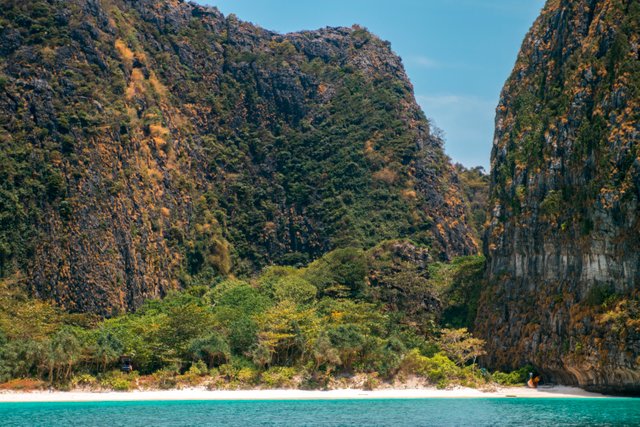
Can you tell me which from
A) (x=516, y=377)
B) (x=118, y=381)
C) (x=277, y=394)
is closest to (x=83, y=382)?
(x=118, y=381)

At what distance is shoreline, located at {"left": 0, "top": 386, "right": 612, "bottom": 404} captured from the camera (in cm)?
5654

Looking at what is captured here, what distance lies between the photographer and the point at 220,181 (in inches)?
4651

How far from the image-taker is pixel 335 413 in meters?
46.2

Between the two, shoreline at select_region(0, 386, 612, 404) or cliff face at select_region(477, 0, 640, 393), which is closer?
shoreline at select_region(0, 386, 612, 404)

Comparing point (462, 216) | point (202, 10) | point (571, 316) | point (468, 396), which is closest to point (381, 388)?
point (468, 396)

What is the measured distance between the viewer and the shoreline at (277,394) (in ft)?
186

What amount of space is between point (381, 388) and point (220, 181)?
203 ft

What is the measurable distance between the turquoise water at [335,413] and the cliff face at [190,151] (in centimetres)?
3517

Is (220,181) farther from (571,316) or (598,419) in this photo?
(598,419)

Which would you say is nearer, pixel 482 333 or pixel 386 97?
pixel 482 333

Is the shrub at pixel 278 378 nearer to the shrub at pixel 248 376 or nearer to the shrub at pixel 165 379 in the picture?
the shrub at pixel 248 376

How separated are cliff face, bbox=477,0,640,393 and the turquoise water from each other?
667 centimetres

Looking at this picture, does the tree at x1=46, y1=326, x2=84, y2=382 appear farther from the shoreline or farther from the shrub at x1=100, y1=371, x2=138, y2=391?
the shrub at x1=100, y1=371, x2=138, y2=391

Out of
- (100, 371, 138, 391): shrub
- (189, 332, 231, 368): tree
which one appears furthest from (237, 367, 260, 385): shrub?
(100, 371, 138, 391): shrub
